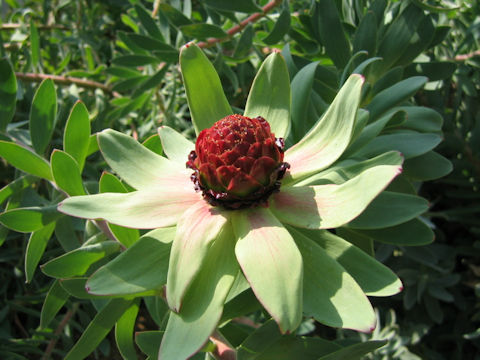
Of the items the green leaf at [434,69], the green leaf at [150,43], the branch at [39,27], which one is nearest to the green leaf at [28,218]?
the green leaf at [150,43]

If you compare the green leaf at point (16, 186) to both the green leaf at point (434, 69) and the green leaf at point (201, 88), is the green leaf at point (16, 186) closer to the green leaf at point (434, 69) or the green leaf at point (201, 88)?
the green leaf at point (201, 88)

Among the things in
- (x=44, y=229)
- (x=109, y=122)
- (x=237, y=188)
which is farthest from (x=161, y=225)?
(x=109, y=122)

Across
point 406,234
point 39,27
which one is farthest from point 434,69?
point 39,27

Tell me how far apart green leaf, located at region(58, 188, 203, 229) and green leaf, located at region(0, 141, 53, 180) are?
24cm

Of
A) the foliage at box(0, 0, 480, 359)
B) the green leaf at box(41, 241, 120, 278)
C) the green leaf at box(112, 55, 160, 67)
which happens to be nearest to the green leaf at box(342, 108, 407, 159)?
the foliage at box(0, 0, 480, 359)

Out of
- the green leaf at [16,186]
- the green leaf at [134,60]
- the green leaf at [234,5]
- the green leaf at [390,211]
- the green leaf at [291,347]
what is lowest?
the green leaf at [291,347]

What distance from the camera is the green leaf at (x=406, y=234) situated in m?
0.75

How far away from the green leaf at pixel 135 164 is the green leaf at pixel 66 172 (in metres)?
0.10

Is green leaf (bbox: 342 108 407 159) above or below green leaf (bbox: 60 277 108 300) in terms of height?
above

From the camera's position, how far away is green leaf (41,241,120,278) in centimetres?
77

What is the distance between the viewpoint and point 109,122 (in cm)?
147

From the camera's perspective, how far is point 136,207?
0.71m

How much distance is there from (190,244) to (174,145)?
0.26m

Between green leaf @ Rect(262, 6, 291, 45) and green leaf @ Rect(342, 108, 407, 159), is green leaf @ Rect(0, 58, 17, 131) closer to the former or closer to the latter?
green leaf @ Rect(262, 6, 291, 45)
